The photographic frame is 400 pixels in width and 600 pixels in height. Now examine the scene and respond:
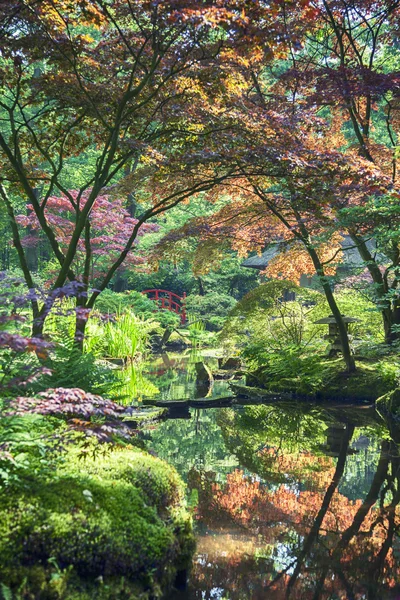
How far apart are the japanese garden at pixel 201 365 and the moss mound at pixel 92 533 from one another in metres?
0.01

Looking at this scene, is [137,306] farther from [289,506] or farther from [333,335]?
[289,506]

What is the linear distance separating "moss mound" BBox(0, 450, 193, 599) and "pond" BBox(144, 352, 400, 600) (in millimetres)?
302

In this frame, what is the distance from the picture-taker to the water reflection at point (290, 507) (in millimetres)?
3885

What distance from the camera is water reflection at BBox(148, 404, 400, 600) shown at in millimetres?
3885

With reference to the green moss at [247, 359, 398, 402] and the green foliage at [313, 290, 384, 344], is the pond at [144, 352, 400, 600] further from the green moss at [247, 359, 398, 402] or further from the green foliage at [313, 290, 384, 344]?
the green foliage at [313, 290, 384, 344]

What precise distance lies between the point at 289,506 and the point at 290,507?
2cm

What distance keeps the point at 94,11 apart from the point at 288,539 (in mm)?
4982

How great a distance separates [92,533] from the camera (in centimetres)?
338

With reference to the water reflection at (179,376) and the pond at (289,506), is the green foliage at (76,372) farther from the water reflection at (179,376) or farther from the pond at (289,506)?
the water reflection at (179,376)

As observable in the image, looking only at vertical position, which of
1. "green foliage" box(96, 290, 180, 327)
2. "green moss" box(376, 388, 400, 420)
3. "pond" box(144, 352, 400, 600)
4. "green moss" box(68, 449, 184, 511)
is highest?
"green foliage" box(96, 290, 180, 327)

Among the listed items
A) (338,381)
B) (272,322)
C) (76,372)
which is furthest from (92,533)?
(272,322)

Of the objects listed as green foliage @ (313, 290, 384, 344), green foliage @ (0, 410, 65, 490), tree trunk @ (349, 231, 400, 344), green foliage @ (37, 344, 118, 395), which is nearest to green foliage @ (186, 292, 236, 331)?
green foliage @ (313, 290, 384, 344)

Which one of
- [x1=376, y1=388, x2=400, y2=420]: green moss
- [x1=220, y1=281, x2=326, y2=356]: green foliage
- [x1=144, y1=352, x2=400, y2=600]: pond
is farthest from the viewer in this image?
[x1=220, y1=281, x2=326, y2=356]: green foliage

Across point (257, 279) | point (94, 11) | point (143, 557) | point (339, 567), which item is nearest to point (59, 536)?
point (143, 557)
